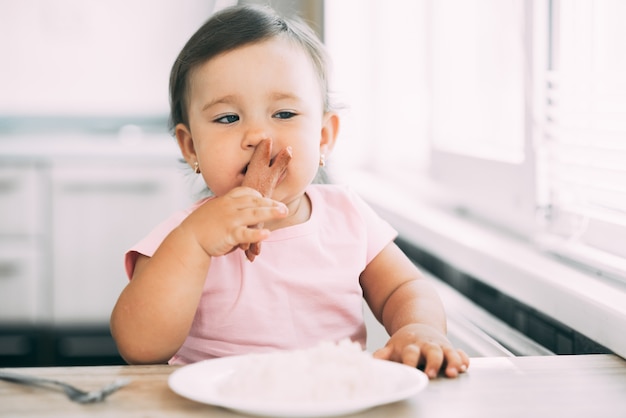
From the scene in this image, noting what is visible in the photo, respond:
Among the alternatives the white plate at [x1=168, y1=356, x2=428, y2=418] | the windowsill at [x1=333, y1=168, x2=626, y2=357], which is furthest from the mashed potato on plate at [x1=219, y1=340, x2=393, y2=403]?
the windowsill at [x1=333, y1=168, x2=626, y2=357]

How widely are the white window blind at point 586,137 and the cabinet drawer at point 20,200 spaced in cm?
215

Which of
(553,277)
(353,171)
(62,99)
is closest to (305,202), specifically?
(553,277)

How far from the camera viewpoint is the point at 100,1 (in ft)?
12.4

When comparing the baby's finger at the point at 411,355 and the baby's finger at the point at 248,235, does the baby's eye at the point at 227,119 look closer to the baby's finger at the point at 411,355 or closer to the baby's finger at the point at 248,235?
the baby's finger at the point at 248,235

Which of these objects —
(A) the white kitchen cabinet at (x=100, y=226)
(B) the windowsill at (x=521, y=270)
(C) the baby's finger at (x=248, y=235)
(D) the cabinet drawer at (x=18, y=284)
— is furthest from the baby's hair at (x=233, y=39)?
(D) the cabinet drawer at (x=18, y=284)

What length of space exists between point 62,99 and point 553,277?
9.68 ft

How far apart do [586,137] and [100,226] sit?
7.31ft

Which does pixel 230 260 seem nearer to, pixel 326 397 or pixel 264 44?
pixel 264 44

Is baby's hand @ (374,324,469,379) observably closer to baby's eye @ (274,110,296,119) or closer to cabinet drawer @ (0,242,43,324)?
baby's eye @ (274,110,296,119)

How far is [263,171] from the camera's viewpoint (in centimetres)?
101

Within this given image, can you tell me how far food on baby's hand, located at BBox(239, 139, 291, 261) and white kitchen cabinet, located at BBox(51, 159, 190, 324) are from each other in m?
2.22

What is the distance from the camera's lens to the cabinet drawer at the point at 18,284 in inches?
125

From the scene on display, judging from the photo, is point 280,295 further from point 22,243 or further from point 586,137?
point 22,243

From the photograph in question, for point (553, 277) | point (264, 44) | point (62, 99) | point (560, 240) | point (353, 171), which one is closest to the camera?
point (264, 44)
